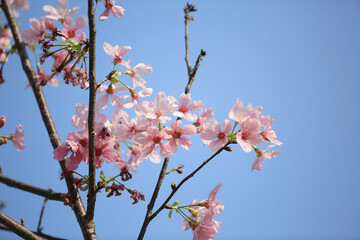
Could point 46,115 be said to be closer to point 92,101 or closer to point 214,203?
point 92,101

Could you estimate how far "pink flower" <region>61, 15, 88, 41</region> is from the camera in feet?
6.18

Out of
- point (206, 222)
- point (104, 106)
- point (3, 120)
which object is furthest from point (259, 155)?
point (3, 120)

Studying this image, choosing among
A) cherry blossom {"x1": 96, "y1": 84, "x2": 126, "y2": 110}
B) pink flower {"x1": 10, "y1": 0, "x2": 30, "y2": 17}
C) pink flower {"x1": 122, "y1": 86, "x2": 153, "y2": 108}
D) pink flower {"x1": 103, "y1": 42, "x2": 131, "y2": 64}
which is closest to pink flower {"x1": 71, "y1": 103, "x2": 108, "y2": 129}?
cherry blossom {"x1": 96, "y1": 84, "x2": 126, "y2": 110}

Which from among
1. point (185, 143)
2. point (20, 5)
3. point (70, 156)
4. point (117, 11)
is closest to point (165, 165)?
point (185, 143)

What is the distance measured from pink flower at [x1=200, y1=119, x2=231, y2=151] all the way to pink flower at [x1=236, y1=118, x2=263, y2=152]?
8 cm

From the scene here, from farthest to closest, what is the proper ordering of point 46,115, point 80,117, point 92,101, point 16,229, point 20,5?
point 20,5, point 46,115, point 80,117, point 16,229, point 92,101

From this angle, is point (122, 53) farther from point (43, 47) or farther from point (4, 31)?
point (4, 31)

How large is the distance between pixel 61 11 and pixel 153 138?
1.17m

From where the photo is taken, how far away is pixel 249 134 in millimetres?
1536

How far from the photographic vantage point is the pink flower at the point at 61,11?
1.88 m

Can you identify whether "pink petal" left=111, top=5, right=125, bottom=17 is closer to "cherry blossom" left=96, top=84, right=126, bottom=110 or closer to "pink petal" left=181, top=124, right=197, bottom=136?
"cherry blossom" left=96, top=84, right=126, bottom=110

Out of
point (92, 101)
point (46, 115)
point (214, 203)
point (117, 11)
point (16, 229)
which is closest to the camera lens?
point (92, 101)

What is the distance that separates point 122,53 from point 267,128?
114 cm

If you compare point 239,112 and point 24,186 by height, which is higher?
point 239,112
